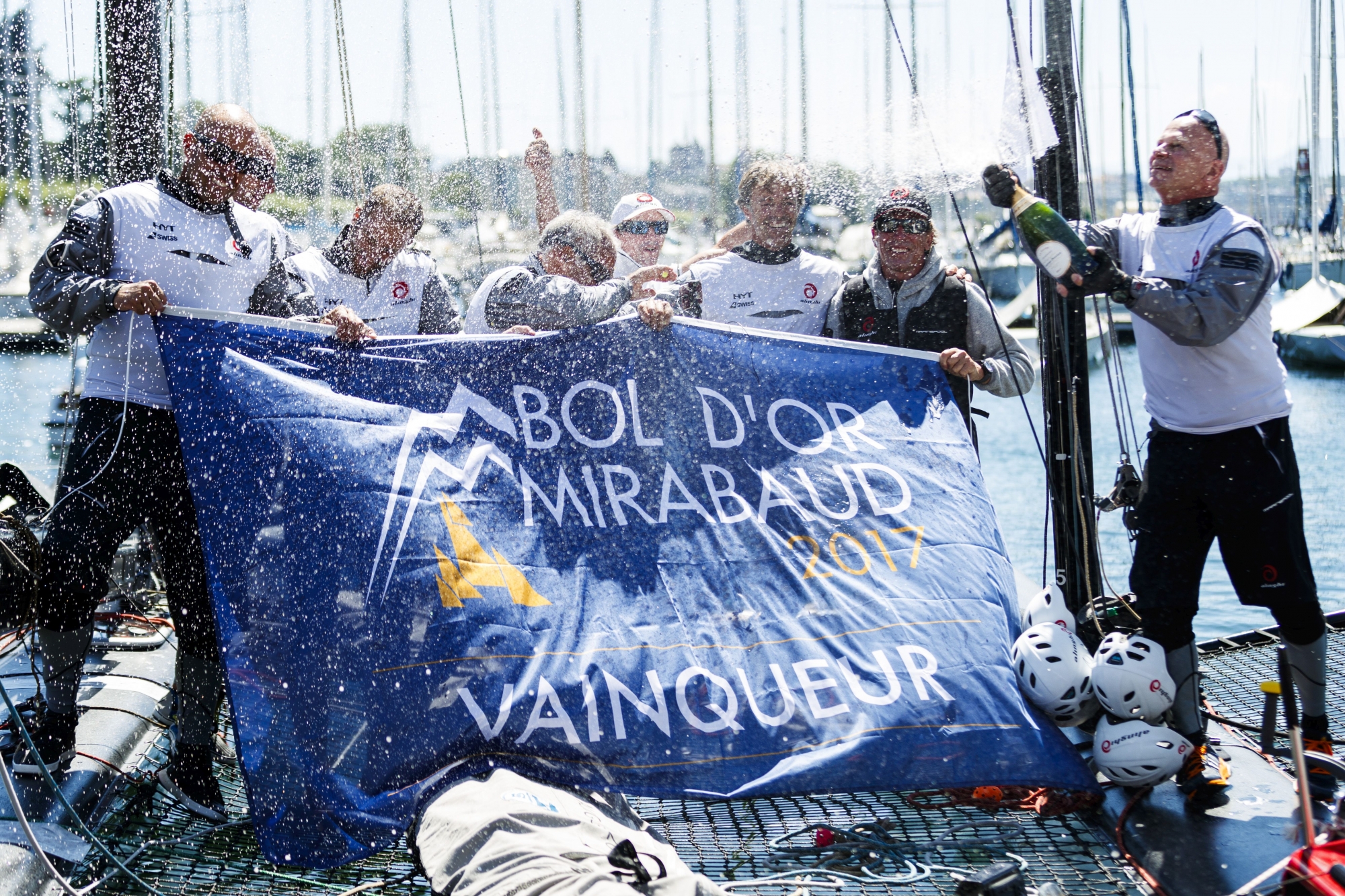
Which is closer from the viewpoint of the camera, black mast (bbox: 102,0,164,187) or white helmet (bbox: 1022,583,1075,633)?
white helmet (bbox: 1022,583,1075,633)

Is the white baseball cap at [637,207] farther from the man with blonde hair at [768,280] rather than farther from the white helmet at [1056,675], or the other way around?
the white helmet at [1056,675]

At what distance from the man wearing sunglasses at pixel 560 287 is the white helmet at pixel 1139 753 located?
76.8 inches

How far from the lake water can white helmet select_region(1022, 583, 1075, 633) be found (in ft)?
12.4

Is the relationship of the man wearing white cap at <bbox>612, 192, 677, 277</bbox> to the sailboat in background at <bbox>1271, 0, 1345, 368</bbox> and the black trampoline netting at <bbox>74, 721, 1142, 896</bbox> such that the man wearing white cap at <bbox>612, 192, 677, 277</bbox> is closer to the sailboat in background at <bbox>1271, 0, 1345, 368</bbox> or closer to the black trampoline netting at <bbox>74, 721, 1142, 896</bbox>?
the black trampoline netting at <bbox>74, 721, 1142, 896</bbox>

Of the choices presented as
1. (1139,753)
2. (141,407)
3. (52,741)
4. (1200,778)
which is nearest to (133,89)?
(141,407)

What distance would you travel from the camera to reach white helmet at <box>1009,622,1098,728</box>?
3342mm

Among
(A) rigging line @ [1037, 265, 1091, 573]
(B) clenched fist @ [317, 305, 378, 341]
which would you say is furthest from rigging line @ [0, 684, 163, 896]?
(A) rigging line @ [1037, 265, 1091, 573]

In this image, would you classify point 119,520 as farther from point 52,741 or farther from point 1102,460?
point 1102,460

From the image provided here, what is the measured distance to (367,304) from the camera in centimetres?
388

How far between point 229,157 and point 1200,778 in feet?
10.8

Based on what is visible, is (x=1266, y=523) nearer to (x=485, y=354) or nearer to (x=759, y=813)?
(x=759, y=813)

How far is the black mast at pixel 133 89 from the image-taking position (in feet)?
16.1

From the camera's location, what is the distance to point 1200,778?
3.32 meters

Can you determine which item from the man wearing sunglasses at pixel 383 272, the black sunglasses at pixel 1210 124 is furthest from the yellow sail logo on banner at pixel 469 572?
the black sunglasses at pixel 1210 124
